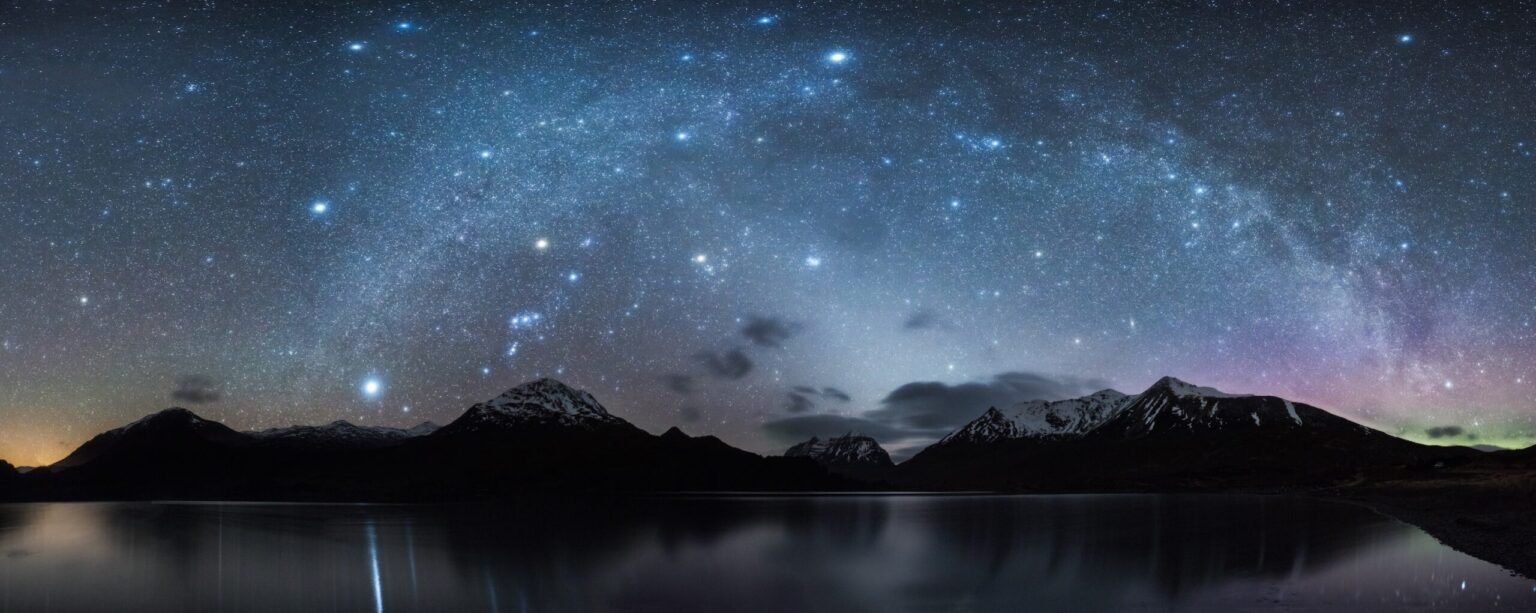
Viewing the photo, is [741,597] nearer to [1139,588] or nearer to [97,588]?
[1139,588]

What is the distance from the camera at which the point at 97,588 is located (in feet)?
105

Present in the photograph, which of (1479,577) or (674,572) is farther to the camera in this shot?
(674,572)

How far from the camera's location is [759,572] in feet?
123

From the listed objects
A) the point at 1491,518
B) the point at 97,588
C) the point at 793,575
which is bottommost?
the point at 1491,518

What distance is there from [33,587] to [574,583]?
20.8 m

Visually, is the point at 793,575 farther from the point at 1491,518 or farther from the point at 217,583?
the point at 1491,518

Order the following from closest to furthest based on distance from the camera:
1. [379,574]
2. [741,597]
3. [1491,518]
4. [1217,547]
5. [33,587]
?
[741,597] < [33,587] < [379,574] < [1217,547] < [1491,518]

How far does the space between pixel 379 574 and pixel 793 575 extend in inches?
713

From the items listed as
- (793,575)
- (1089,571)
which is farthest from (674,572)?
(1089,571)

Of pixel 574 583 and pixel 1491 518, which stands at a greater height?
pixel 574 583

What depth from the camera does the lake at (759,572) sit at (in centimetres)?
2691

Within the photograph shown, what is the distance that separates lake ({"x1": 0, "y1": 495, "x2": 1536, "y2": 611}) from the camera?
26.9 metres

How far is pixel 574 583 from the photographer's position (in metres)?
32.1

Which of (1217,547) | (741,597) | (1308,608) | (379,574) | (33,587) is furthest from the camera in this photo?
(1217,547)
